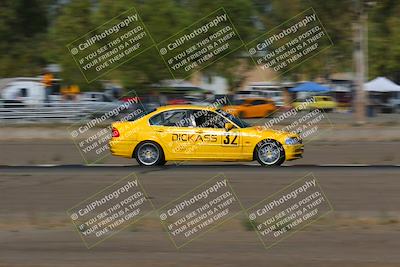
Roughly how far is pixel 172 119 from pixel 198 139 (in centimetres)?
77

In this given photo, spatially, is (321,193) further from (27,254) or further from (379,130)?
(379,130)

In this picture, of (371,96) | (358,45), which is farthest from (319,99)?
(358,45)

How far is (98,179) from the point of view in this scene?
14469 millimetres

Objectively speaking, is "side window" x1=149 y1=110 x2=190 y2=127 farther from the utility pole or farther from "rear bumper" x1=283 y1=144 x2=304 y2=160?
the utility pole

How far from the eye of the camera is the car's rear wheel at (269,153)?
16719 mm

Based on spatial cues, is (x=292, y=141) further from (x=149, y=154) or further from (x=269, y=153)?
(x=149, y=154)

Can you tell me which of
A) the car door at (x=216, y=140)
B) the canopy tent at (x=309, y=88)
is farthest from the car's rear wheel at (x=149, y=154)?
the canopy tent at (x=309, y=88)

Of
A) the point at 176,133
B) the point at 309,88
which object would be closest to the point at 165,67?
the point at 309,88

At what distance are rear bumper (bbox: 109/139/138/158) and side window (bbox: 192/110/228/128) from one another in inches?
56.1

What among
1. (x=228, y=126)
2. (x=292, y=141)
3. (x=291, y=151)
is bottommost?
(x=291, y=151)

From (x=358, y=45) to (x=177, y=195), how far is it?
2298 cm

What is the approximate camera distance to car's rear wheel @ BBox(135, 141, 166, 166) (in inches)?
667

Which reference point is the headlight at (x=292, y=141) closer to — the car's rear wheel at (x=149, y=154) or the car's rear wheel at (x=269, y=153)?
the car's rear wheel at (x=269, y=153)

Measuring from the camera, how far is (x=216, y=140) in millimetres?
16750
